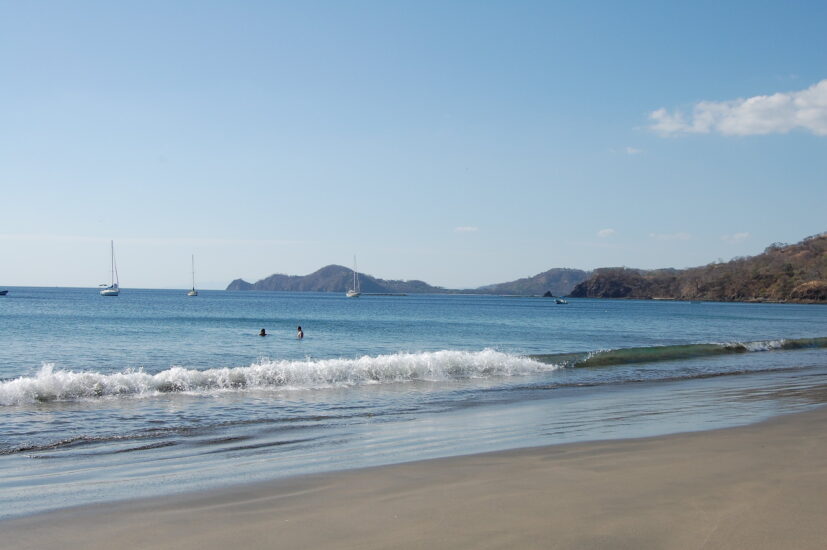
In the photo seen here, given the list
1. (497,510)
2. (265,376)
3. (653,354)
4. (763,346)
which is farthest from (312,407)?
(763,346)

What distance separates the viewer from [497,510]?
20.7 ft

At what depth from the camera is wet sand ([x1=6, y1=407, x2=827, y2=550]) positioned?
5.49m

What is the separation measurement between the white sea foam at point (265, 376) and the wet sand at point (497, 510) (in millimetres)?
10842

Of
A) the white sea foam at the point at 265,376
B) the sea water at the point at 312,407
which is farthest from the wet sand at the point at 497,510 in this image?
the white sea foam at the point at 265,376

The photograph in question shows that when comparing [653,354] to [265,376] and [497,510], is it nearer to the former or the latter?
[265,376]

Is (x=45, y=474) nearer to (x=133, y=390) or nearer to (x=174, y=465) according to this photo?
(x=174, y=465)

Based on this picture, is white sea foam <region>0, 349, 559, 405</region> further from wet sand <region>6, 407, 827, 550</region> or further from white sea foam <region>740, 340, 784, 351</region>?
white sea foam <region>740, 340, 784, 351</region>

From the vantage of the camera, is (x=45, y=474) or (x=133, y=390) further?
(x=133, y=390)

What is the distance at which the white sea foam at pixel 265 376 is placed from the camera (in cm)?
1599

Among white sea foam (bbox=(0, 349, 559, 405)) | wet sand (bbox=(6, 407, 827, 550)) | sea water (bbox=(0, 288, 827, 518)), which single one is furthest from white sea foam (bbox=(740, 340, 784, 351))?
wet sand (bbox=(6, 407, 827, 550))

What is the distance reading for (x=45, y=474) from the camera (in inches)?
332

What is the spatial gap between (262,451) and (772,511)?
684cm

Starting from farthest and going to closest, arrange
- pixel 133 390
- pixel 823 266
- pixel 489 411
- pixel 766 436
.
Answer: pixel 823 266 → pixel 133 390 → pixel 489 411 → pixel 766 436

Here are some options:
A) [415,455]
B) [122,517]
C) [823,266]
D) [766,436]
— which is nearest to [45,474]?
[122,517]
